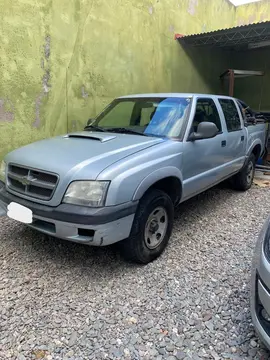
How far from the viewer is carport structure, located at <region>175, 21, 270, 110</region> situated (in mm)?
7320

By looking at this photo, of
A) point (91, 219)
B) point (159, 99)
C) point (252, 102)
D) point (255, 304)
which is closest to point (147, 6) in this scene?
point (159, 99)

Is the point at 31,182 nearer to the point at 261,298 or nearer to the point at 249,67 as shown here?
the point at 261,298

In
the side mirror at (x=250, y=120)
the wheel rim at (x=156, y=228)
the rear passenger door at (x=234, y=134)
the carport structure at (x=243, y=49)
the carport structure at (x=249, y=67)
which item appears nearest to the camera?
the wheel rim at (x=156, y=228)

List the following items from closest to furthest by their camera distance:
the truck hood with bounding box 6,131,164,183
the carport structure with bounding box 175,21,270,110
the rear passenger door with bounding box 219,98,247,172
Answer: the truck hood with bounding box 6,131,164,183, the rear passenger door with bounding box 219,98,247,172, the carport structure with bounding box 175,21,270,110

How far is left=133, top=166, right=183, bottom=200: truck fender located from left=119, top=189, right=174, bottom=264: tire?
13 centimetres

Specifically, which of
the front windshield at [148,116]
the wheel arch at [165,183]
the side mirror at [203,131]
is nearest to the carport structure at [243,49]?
the front windshield at [148,116]

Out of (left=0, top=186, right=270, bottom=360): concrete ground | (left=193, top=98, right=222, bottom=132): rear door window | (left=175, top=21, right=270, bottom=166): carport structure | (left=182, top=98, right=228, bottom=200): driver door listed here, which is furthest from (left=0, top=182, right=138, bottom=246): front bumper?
(left=175, top=21, right=270, bottom=166): carport structure

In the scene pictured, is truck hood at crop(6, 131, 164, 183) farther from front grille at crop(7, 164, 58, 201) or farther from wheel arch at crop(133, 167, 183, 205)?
wheel arch at crop(133, 167, 183, 205)

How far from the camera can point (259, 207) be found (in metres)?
4.77

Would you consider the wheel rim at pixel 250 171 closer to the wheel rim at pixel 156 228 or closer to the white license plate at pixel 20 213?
the wheel rim at pixel 156 228

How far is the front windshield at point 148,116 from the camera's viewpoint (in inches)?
136

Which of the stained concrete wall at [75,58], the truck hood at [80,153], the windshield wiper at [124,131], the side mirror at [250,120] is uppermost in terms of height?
the stained concrete wall at [75,58]

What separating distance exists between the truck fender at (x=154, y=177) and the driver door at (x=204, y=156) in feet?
0.76

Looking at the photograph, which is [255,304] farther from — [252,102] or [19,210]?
[252,102]
